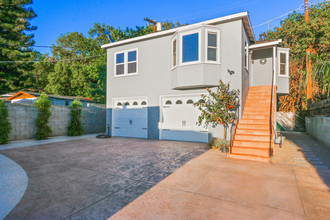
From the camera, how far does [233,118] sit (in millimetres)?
7508

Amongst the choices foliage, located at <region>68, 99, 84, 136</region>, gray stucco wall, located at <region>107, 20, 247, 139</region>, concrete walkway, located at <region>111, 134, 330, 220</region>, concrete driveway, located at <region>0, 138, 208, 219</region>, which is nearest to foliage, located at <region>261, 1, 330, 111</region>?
gray stucco wall, located at <region>107, 20, 247, 139</region>

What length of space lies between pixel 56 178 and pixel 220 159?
454cm

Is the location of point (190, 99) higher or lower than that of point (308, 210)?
higher

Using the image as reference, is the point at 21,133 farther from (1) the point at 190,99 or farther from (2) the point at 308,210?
(2) the point at 308,210

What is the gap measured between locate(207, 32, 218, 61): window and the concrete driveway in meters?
4.26

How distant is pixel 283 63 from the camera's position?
10414mm

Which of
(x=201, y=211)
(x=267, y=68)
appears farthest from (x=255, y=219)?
(x=267, y=68)

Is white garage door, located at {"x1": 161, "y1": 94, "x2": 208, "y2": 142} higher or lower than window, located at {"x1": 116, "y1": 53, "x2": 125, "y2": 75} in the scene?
lower

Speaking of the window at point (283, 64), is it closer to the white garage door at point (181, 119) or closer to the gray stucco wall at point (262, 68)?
the gray stucco wall at point (262, 68)

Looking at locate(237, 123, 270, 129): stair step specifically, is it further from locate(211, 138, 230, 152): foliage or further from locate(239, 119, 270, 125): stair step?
locate(211, 138, 230, 152): foliage

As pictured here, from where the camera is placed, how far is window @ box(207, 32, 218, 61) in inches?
324

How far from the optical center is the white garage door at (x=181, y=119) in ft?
29.1

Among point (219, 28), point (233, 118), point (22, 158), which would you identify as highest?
point (219, 28)

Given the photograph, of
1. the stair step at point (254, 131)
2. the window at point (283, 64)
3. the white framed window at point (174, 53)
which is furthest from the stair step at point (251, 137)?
the window at point (283, 64)
